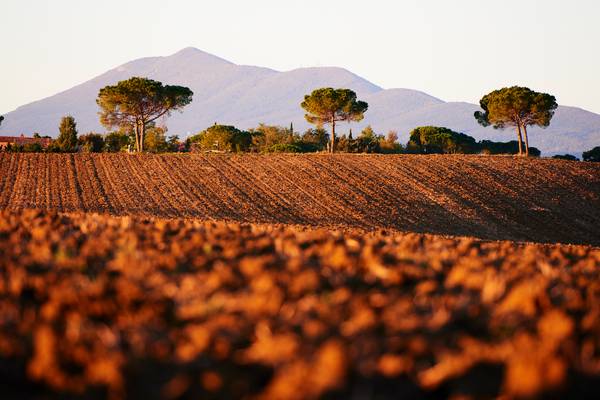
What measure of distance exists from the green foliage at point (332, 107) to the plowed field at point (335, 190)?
23.9 meters

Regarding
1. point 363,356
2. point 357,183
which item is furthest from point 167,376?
point 357,183

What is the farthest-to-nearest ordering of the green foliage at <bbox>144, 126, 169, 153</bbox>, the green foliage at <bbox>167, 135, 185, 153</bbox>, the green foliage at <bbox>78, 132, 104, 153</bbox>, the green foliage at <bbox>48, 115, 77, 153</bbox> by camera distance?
1. the green foliage at <bbox>167, 135, 185, 153</bbox>
2. the green foliage at <bbox>144, 126, 169, 153</bbox>
3. the green foliage at <bbox>78, 132, 104, 153</bbox>
4. the green foliage at <bbox>48, 115, 77, 153</bbox>

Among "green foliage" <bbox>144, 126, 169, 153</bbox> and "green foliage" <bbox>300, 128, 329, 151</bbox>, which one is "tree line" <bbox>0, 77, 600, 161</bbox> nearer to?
"green foliage" <bbox>144, 126, 169, 153</bbox>

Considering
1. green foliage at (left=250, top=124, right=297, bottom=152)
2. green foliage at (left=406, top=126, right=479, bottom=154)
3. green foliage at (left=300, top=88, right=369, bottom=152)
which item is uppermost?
green foliage at (left=300, top=88, right=369, bottom=152)

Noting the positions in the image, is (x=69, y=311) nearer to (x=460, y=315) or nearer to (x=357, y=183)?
(x=460, y=315)

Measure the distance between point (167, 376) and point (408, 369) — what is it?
3.99 ft

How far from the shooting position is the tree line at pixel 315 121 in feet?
269

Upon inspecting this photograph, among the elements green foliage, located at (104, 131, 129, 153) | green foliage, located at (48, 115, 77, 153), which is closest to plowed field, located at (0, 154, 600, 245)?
green foliage, located at (48, 115, 77, 153)

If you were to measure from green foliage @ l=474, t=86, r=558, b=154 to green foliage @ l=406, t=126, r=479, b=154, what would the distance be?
1205cm

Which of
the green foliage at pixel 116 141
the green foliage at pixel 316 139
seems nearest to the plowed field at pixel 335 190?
the green foliage at pixel 116 141

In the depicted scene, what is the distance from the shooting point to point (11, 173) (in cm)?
5419

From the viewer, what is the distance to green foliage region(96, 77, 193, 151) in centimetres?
8794

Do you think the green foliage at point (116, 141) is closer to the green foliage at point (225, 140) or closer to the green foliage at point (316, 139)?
the green foliage at point (225, 140)

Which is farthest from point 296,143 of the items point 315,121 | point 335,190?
point 335,190
